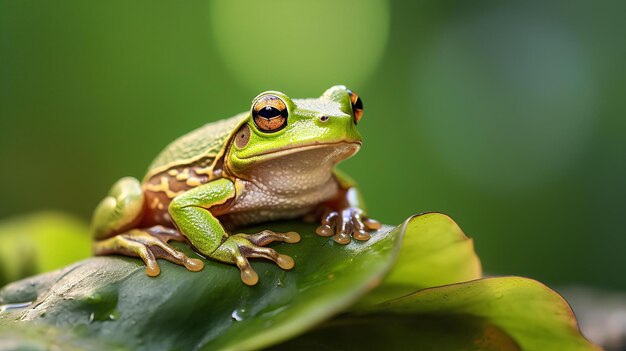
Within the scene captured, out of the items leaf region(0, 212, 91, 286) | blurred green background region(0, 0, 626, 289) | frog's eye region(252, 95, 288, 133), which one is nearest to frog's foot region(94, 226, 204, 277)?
frog's eye region(252, 95, 288, 133)

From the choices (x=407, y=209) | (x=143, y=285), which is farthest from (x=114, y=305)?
(x=407, y=209)

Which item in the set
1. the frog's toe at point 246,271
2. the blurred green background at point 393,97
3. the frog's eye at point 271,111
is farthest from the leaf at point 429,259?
the blurred green background at point 393,97

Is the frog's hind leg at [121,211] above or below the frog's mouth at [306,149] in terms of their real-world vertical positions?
below

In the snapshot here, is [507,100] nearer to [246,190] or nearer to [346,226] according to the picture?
[246,190]

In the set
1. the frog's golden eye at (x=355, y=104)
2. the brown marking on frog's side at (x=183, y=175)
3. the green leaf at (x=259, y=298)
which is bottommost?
the green leaf at (x=259, y=298)

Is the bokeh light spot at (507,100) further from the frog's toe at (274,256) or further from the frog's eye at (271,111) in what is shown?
the frog's toe at (274,256)

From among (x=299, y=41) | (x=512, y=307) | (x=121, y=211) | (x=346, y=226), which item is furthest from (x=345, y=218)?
(x=299, y=41)
